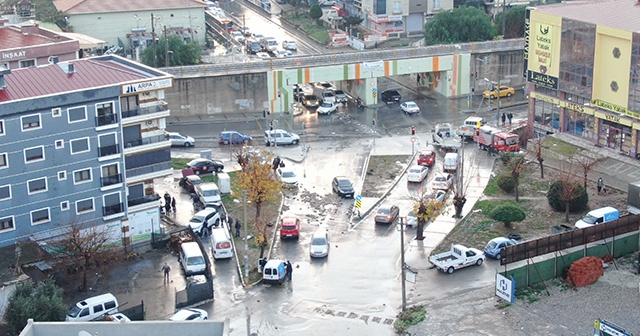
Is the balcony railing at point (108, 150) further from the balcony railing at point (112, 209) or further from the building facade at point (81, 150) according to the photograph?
the balcony railing at point (112, 209)

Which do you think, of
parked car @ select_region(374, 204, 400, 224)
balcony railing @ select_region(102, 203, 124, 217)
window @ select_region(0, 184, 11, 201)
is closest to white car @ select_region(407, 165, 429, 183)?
parked car @ select_region(374, 204, 400, 224)

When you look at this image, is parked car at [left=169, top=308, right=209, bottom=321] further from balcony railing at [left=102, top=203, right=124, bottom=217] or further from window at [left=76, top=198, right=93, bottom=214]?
window at [left=76, top=198, right=93, bottom=214]

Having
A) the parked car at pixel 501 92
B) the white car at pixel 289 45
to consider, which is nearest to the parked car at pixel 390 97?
the parked car at pixel 501 92

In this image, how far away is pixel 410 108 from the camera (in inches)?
3401

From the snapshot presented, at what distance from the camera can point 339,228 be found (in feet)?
199

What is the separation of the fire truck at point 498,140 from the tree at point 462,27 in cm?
2969

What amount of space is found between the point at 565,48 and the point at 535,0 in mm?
51198

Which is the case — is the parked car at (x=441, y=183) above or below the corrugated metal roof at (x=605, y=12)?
below

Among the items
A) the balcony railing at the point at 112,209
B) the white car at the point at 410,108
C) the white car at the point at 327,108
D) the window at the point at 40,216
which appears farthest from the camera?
the white car at the point at 327,108

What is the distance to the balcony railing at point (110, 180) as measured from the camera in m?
56.6

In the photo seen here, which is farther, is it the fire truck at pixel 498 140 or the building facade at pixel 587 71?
the fire truck at pixel 498 140

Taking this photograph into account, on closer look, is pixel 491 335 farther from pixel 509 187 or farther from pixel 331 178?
Result: pixel 331 178

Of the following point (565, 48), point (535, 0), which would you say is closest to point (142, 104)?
point (565, 48)

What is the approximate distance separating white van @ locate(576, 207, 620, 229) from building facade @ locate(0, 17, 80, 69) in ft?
113
